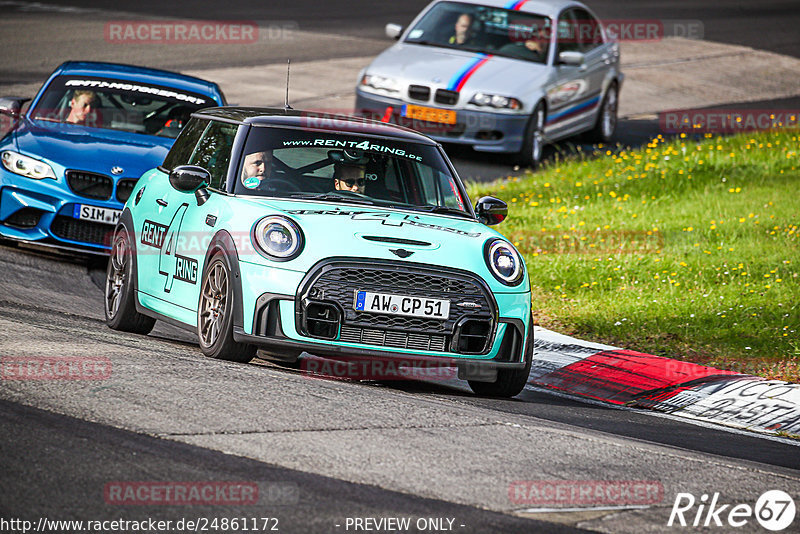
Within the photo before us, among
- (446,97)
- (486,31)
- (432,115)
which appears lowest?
(432,115)

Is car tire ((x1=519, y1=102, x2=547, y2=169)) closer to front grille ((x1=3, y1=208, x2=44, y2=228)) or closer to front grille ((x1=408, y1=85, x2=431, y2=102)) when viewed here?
front grille ((x1=408, y1=85, x2=431, y2=102))

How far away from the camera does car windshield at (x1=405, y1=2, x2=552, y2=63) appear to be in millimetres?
17031

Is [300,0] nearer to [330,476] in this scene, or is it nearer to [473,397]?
[473,397]

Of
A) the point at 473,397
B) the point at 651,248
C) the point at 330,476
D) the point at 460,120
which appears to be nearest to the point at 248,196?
the point at 473,397

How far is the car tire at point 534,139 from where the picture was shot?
647 inches

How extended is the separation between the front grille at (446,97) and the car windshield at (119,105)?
13.4ft

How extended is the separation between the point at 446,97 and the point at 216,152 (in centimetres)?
746

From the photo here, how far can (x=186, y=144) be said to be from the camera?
9.27m

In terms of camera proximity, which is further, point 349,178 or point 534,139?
point 534,139
